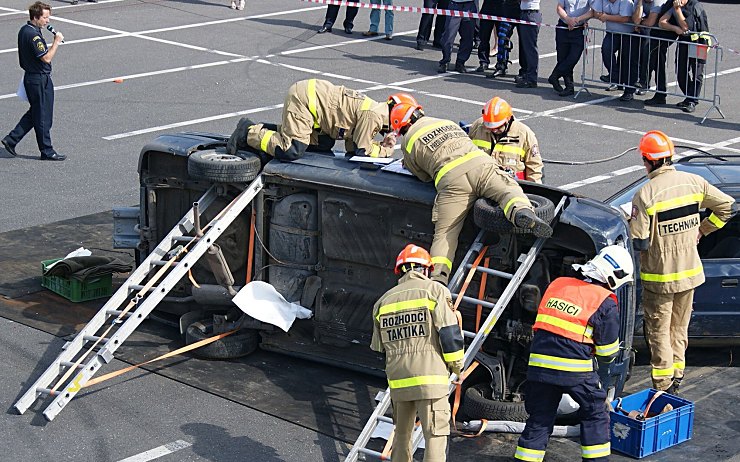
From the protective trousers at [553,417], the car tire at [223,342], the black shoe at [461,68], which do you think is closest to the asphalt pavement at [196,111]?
the black shoe at [461,68]

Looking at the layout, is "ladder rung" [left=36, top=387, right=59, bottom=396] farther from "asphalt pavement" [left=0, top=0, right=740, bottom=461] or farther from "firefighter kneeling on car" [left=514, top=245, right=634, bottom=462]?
"firefighter kneeling on car" [left=514, top=245, right=634, bottom=462]

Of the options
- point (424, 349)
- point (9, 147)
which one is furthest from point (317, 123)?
point (9, 147)

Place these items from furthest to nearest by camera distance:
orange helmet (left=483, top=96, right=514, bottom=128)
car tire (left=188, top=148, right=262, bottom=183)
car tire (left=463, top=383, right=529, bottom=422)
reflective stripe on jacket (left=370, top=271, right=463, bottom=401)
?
1. orange helmet (left=483, top=96, right=514, bottom=128)
2. car tire (left=188, top=148, right=262, bottom=183)
3. car tire (left=463, top=383, right=529, bottom=422)
4. reflective stripe on jacket (left=370, top=271, right=463, bottom=401)

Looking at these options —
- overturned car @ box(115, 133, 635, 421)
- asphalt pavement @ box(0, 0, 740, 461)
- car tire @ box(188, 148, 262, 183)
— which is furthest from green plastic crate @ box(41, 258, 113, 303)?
car tire @ box(188, 148, 262, 183)

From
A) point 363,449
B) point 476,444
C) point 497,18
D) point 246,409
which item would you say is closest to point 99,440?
point 246,409

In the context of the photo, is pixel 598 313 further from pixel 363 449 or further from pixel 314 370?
pixel 314 370

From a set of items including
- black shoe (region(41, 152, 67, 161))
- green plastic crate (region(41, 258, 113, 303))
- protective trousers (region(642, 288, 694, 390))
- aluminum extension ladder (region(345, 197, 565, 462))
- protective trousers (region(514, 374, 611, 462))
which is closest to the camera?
protective trousers (region(514, 374, 611, 462))

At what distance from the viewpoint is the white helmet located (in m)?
7.85

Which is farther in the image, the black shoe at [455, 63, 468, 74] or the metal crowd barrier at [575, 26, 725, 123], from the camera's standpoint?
the black shoe at [455, 63, 468, 74]

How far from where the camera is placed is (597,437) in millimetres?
7816

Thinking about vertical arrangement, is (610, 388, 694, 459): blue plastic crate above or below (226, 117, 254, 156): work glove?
below

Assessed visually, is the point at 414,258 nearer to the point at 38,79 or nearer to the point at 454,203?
the point at 454,203

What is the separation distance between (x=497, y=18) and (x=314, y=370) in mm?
11061

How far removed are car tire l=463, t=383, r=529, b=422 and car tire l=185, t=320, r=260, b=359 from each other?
201 cm
